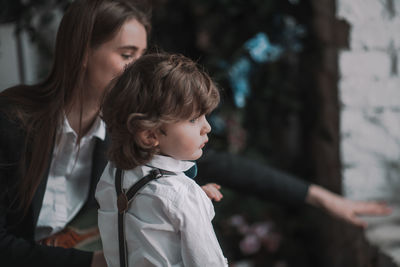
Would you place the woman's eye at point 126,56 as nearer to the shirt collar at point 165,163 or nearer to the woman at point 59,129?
the woman at point 59,129

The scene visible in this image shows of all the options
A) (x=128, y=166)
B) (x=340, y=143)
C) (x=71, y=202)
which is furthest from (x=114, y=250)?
(x=340, y=143)

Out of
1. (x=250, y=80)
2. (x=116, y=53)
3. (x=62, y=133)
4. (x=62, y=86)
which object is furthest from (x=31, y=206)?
(x=250, y=80)

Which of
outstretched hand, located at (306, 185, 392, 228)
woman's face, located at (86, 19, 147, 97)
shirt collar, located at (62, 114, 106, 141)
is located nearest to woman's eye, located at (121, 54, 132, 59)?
woman's face, located at (86, 19, 147, 97)

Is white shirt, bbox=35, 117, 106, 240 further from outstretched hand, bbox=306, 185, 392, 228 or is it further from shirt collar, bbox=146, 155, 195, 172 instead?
outstretched hand, bbox=306, 185, 392, 228

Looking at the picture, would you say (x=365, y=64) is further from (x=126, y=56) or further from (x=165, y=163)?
(x=165, y=163)

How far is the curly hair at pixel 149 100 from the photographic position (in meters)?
0.73

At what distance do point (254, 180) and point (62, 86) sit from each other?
659mm

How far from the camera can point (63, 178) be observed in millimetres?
1101

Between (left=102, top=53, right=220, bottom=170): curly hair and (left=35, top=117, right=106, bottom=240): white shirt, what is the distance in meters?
0.32

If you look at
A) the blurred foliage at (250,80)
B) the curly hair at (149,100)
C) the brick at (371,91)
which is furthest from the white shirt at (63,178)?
the brick at (371,91)

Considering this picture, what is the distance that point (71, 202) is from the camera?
1.13 meters

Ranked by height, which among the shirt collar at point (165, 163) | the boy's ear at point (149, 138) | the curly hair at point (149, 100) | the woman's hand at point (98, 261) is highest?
the curly hair at point (149, 100)

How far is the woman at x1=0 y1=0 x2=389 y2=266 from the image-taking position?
3.24ft

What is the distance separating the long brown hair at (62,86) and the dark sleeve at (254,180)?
1.56 feet
